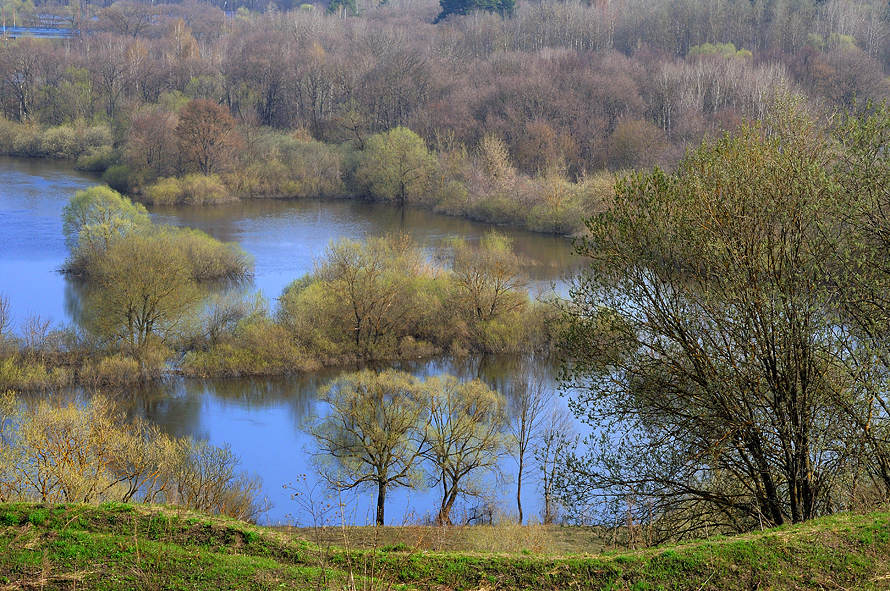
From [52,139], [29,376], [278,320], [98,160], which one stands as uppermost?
[52,139]

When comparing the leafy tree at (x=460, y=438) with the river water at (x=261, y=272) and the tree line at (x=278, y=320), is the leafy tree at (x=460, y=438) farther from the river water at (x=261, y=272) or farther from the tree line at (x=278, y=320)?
the tree line at (x=278, y=320)

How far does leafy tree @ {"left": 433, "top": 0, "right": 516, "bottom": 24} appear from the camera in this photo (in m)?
83.2

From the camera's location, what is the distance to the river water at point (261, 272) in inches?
806

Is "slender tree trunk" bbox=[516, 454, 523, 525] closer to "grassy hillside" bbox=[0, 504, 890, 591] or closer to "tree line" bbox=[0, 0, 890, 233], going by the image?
"grassy hillside" bbox=[0, 504, 890, 591]

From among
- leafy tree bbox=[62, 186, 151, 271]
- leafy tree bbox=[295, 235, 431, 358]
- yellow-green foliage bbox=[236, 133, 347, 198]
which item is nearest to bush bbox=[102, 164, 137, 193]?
yellow-green foliage bbox=[236, 133, 347, 198]

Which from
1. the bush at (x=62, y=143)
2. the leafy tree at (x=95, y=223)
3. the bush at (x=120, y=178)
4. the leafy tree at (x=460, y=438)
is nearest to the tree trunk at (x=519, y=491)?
the leafy tree at (x=460, y=438)

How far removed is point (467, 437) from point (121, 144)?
49774 millimetres

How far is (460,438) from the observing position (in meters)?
18.5

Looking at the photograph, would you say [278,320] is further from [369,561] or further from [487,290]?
[369,561]

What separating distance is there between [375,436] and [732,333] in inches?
386

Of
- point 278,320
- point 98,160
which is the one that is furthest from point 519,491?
point 98,160

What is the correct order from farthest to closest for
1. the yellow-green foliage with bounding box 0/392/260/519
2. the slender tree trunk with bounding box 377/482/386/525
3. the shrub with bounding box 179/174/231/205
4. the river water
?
the shrub with bounding box 179/174/231/205 < the river water < the slender tree trunk with bounding box 377/482/386/525 < the yellow-green foliage with bounding box 0/392/260/519

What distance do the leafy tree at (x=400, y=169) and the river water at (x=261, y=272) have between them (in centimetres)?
217

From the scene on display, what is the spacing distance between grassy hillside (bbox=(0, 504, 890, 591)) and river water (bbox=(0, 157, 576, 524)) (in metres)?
0.99
